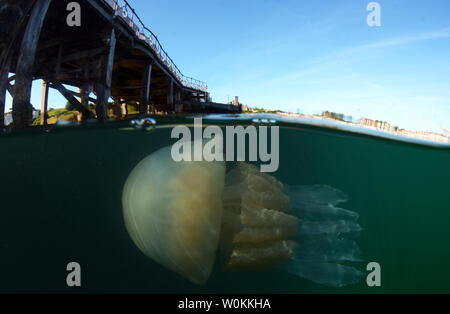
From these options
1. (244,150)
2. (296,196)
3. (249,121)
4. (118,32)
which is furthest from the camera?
(244,150)

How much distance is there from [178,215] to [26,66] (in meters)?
4.24

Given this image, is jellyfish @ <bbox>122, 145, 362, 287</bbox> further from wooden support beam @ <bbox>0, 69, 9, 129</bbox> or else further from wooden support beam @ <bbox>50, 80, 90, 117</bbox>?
wooden support beam @ <bbox>50, 80, 90, 117</bbox>

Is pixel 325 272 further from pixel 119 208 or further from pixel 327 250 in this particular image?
pixel 119 208

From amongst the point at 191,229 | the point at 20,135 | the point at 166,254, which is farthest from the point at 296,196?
the point at 20,135

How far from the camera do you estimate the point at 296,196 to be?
3992 mm

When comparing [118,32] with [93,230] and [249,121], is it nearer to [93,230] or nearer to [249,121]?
[249,121]

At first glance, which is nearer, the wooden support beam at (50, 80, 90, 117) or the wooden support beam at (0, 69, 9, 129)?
the wooden support beam at (0, 69, 9, 129)

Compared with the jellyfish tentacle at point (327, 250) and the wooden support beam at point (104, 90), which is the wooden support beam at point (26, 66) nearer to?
the wooden support beam at point (104, 90)

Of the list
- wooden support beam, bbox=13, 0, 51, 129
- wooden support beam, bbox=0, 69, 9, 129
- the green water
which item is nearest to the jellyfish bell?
the green water

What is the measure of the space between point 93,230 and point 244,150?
508 centimetres

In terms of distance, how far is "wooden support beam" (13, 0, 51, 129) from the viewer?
13.1 ft

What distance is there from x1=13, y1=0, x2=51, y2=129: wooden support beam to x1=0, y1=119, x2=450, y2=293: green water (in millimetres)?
1332

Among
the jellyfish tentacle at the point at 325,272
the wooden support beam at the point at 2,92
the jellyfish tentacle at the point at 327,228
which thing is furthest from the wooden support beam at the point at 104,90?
the jellyfish tentacle at the point at 325,272

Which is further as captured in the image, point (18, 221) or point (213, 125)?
point (213, 125)
